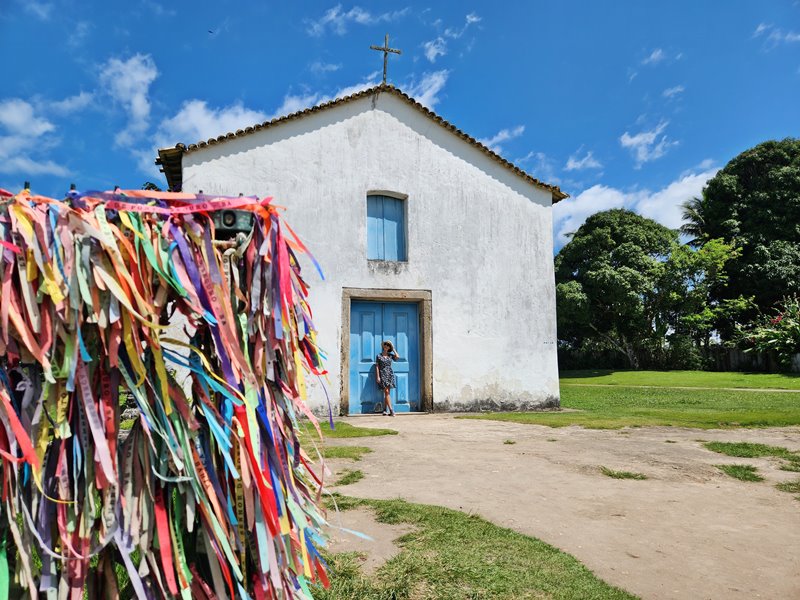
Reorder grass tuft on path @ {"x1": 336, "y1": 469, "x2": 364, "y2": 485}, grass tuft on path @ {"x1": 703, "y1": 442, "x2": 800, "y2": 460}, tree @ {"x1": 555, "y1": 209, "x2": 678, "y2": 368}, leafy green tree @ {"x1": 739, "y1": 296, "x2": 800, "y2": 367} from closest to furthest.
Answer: grass tuft on path @ {"x1": 336, "y1": 469, "x2": 364, "y2": 485} → grass tuft on path @ {"x1": 703, "y1": 442, "x2": 800, "y2": 460} → leafy green tree @ {"x1": 739, "y1": 296, "x2": 800, "y2": 367} → tree @ {"x1": 555, "y1": 209, "x2": 678, "y2": 368}

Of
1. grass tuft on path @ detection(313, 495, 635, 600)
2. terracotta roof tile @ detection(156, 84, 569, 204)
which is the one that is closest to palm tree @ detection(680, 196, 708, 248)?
terracotta roof tile @ detection(156, 84, 569, 204)

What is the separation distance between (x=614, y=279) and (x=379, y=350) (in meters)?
16.3

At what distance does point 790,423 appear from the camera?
25.7 feet

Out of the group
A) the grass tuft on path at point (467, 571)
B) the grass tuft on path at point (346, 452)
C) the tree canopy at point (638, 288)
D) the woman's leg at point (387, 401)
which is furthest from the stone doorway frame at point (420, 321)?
the tree canopy at point (638, 288)

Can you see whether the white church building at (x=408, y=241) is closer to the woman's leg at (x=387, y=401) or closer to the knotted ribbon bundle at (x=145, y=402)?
the woman's leg at (x=387, y=401)

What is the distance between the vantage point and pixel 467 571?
8.65 ft

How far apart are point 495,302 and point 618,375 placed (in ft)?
42.1

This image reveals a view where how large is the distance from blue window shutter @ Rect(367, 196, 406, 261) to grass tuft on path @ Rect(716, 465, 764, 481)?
711 cm

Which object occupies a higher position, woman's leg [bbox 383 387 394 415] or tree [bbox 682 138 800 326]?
tree [bbox 682 138 800 326]

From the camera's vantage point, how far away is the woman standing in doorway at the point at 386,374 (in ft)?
34.4

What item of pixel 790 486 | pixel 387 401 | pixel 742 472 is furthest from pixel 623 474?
pixel 387 401

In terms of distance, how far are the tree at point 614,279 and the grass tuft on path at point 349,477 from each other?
69.5 ft

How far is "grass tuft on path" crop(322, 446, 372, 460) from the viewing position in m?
5.74

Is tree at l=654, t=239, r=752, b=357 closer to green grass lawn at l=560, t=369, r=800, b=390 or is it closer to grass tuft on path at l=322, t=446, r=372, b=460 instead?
green grass lawn at l=560, t=369, r=800, b=390
